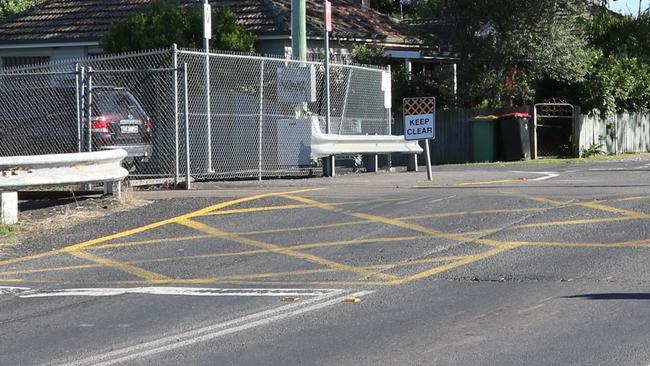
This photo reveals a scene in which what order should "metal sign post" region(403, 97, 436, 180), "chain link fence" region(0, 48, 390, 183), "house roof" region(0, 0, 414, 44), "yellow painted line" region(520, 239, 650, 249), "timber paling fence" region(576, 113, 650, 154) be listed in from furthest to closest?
"timber paling fence" region(576, 113, 650, 154), "house roof" region(0, 0, 414, 44), "metal sign post" region(403, 97, 436, 180), "chain link fence" region(0, 48, 390, 183), "yellow painted line" region(520, 239, 650, 249)

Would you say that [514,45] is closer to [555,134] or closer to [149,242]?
[555,134]

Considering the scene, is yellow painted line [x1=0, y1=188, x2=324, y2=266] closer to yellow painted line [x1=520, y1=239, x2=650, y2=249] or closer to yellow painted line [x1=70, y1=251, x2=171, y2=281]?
yellow painted line [x1=70, y1=251, x2=171, y2=281]

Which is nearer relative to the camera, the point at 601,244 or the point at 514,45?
the point at 601,244

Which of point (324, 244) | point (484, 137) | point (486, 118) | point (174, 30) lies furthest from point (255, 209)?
point (484, 137)

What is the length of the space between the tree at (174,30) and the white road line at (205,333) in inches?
703

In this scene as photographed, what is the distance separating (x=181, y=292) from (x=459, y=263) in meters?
2.61

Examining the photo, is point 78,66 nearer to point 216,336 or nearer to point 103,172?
point 103,172

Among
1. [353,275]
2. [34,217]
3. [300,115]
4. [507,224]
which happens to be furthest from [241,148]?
[353,275]

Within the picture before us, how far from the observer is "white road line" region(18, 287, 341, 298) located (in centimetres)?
868

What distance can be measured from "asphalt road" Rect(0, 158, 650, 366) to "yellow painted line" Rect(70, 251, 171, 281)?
2cm

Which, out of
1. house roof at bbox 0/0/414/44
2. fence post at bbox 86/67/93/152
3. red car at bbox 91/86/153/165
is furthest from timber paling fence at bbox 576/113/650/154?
fence post at bbox 86/67/93/152

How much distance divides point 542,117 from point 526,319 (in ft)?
68.5

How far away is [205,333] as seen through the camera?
7344 mm

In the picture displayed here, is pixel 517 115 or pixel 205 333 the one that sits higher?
pixel 517 115
